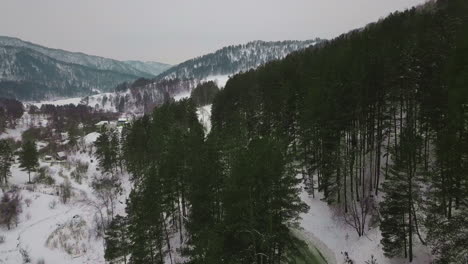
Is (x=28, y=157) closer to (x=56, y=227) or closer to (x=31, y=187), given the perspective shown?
(x=31, y=187)

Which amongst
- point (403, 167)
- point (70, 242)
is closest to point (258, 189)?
point (403, 167)

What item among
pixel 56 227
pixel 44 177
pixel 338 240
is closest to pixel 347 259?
pixel 338 240

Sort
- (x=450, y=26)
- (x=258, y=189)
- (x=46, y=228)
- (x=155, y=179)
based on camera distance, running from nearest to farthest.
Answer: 1. (x=258, y=189)
2. (x=155, y=179)
3. (x=450, y=26)
4. (x=46, y=228)

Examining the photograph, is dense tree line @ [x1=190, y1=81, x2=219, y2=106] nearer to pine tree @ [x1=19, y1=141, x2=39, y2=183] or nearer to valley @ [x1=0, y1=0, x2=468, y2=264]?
pine tree @ [x1=19, y1=141, x2=39, y2=183]

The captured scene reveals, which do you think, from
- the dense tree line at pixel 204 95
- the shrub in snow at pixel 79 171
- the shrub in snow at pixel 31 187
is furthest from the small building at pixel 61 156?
the dense tree line at pixel 204 95

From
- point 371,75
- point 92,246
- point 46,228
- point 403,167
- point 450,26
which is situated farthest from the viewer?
point 46,228

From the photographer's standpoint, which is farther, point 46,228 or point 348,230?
point 46,228

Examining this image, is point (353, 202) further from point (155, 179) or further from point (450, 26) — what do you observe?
point (450, 26)

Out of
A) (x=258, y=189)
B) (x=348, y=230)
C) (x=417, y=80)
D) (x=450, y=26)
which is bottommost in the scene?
(x=348, y=230)

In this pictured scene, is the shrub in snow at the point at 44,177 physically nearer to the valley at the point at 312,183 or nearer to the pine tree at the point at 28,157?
the pine tree at the point at 28,157
